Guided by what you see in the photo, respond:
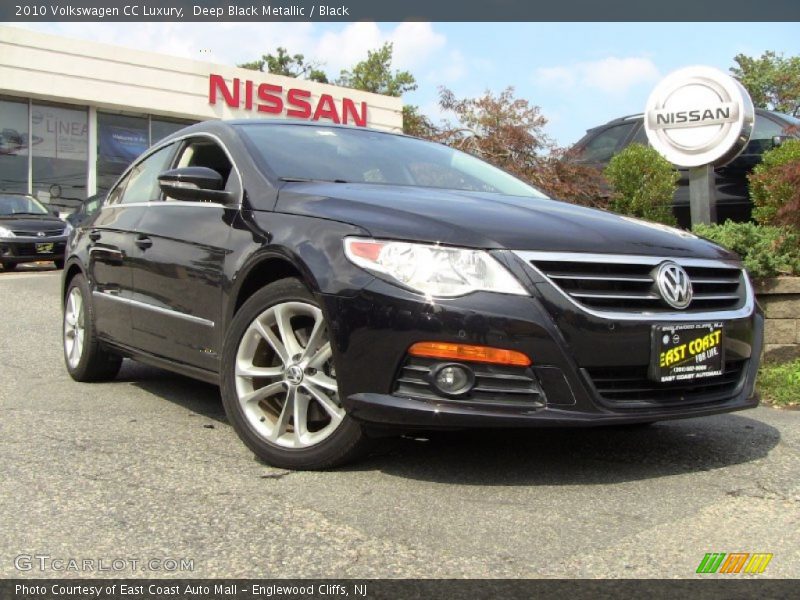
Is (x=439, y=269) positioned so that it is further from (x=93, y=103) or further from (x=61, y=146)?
(x=93, y=103)

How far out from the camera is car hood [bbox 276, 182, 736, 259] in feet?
10.5

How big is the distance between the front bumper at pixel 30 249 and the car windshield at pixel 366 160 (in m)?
12.6

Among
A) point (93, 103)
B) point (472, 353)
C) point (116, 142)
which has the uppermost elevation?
point (93, 103)

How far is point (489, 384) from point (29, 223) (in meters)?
14.8

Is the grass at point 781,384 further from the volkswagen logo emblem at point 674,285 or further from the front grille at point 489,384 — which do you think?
the front grille at point 489,384

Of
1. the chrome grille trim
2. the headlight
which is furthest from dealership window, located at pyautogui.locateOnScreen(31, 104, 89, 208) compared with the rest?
the chrome grille trim

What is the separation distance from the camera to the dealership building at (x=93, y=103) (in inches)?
791

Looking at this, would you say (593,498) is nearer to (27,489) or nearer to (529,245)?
(529,245)

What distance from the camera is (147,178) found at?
5250 mm

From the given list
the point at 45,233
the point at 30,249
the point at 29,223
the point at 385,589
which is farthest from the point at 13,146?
the point at 385,589

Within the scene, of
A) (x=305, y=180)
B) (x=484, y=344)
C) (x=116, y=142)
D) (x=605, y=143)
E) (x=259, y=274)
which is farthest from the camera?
(x=116, y=142)

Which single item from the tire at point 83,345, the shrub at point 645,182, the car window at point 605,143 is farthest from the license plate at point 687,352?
the car window at point 605,143

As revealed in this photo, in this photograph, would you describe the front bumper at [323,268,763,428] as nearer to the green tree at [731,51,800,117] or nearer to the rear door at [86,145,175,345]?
the rear door at [86,145,175,345]

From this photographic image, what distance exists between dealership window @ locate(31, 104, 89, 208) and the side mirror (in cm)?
1838
